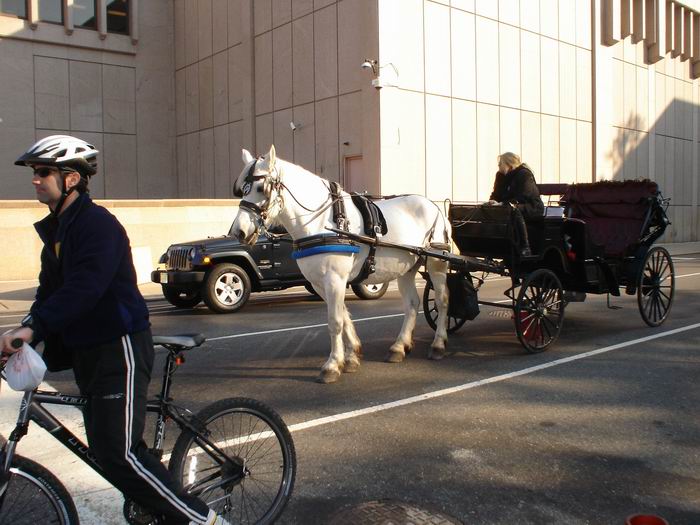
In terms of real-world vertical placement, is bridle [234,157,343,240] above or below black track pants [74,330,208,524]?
above

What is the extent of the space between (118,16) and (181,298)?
2147 centimetres

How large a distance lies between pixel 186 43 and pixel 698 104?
27956 mm

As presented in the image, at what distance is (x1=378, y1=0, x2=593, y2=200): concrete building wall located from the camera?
2186 cm

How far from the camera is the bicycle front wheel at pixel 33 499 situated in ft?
8.92

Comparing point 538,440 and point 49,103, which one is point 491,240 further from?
point 49,103

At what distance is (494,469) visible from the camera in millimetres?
4383

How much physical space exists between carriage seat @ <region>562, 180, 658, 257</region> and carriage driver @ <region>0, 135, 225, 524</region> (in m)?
7.62

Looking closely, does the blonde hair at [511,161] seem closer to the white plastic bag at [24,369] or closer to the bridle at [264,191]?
the bridle at [264,191]

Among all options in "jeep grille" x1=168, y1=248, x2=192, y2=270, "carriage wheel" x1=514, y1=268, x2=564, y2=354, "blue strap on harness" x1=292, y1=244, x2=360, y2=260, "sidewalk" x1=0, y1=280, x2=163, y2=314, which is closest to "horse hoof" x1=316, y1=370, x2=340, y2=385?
"blue strap on harness" x1=292, y1=244, x2=360, y2=260

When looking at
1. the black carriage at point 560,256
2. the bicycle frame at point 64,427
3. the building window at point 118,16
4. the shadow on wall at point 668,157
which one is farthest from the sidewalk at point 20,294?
the shadow on wall at point 668,157

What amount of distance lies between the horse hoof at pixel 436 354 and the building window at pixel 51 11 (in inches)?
1019

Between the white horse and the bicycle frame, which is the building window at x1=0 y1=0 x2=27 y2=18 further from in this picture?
the bicycle frame

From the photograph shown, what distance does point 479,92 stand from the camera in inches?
959

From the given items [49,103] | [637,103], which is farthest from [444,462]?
[637,103]
